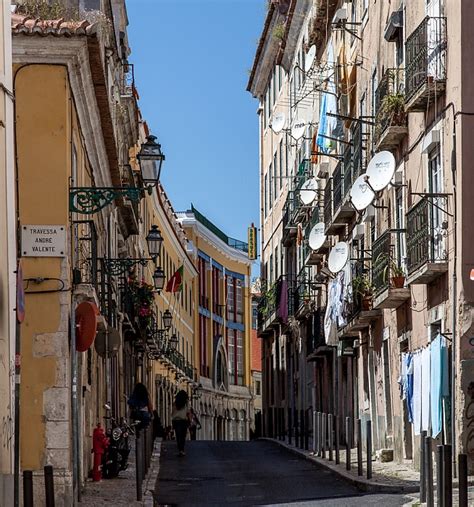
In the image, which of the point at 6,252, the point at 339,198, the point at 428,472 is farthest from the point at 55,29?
the point at 339,198

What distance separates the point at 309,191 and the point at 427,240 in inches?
617

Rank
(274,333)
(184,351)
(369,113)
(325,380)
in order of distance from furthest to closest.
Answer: (184,351) → (274,333) → (325,380) → (369,113)

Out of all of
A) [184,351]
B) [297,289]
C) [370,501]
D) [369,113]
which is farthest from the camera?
[184,351]

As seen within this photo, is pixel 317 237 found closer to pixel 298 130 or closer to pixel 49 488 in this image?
pixel 298 130

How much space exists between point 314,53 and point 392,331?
13710 mm

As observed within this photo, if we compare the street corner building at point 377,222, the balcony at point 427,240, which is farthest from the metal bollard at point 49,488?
the balcony at point 427,240

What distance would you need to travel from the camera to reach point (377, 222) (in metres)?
30.0

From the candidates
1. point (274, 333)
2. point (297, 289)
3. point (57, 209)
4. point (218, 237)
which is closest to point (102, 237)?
point (57, 209)

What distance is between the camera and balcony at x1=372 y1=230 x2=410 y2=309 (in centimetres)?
2631

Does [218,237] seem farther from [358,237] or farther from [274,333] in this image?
[358,237]

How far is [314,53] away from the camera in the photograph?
132 feet

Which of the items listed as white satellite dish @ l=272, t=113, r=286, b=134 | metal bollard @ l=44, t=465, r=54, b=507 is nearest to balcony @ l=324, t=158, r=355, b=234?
white satellite dish @ l=272, t=113, r=286, b=134

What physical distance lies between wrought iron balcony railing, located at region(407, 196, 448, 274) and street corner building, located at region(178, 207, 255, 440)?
1869 inches

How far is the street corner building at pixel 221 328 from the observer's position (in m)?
74.2
